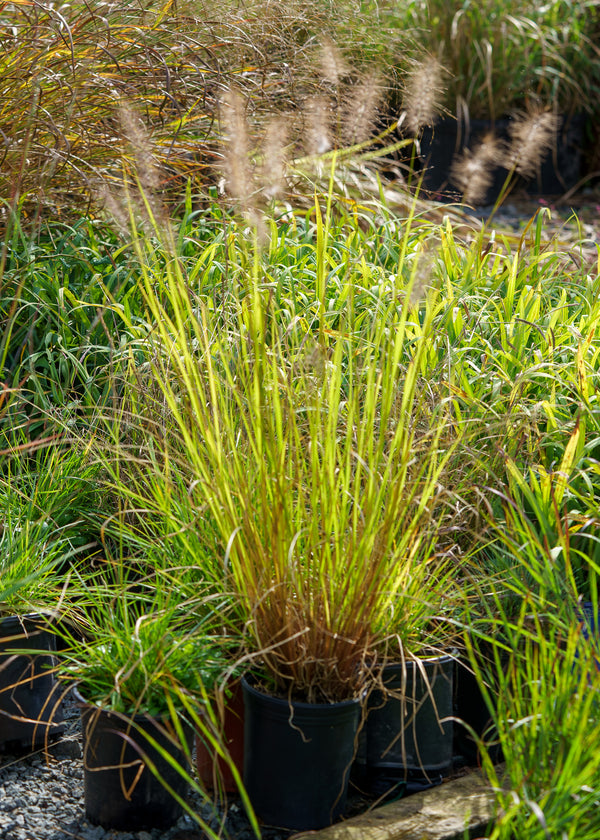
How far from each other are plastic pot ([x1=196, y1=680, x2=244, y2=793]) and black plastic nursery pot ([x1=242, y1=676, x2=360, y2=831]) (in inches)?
3.7

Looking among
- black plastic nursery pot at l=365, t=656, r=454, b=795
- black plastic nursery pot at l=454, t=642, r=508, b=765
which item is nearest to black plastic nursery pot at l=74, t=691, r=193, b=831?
black plastic nursery pot at l=365, t=656, r=454, b=795

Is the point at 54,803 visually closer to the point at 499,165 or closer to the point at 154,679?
the point at 154,679

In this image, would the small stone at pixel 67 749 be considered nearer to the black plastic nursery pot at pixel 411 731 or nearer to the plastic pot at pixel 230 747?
the plastic pot at pixel 230 747

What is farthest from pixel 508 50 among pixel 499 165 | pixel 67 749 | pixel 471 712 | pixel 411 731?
pixel 67 749

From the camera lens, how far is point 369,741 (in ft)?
6.75

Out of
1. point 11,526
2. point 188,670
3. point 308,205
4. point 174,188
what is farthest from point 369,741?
point 308,205

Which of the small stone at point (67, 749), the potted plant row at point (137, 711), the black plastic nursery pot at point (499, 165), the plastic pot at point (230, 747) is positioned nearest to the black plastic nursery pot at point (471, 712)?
the plastic pot at point (230, 747)

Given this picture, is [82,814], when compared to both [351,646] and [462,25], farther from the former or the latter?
[462,25]

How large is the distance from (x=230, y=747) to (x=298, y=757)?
0.27m

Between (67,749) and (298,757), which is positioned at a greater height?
(298,757)

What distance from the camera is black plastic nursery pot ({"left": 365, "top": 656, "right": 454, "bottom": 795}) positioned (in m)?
2.01

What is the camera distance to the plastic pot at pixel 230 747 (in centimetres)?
199

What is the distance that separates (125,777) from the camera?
6.21 feet

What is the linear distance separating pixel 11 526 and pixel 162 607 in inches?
20.0
